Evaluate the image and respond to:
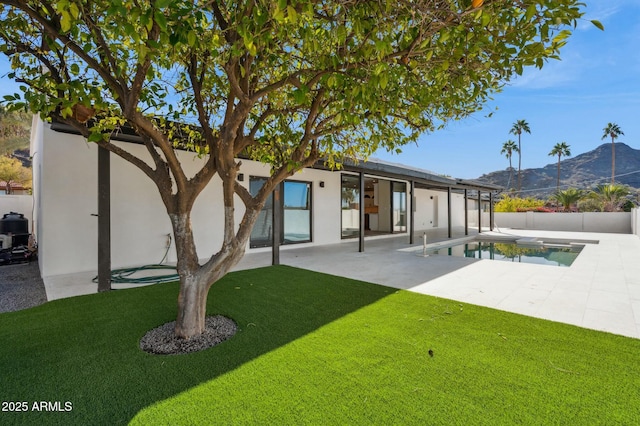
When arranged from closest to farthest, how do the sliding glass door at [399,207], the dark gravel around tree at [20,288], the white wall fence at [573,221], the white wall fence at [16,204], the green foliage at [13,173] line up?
1. the dark gravel around tree at [20,288]
2. the white wall fence at [16,204]
3. the sliding glass door at [399,207]
4. the white wall fence at [573,221]
5. the green foliage at [13,173]

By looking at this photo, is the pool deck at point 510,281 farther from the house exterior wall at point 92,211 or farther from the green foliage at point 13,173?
the green foliage at point 13,173

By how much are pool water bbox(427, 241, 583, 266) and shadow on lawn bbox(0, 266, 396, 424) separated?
6.95 metres

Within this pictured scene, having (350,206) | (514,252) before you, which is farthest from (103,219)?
(514,252)

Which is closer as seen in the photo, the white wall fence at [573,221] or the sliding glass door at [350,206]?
the sliding glass door at [350,206]

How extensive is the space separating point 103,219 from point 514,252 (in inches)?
503

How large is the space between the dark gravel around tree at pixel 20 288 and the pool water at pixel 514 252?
10.1 m

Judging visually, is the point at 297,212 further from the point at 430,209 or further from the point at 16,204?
the point at 430,209

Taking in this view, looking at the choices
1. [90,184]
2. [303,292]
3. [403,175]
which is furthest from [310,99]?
[403,175]

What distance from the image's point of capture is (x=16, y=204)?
1131 cm

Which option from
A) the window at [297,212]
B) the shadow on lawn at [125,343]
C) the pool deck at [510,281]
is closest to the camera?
the shadow on lawn at [125,343]

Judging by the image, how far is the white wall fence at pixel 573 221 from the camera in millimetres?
18594

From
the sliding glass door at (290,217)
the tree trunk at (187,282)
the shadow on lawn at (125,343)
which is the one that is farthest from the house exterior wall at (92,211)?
the tree trunk at (187,282)

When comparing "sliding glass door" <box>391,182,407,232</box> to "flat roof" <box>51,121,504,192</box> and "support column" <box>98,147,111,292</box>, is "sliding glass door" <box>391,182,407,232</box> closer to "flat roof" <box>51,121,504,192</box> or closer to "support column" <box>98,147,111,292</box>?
"flat roof" <box>51,121,504,192</box>

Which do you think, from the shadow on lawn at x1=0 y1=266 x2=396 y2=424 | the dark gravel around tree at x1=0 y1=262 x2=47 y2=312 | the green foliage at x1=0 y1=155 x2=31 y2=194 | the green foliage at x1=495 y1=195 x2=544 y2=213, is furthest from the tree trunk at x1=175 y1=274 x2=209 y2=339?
the green foliage at x1=495 y1=195 x2=544 y2=213
